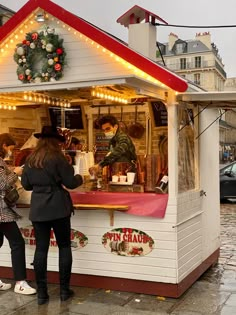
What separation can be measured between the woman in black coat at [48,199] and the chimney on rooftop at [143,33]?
2.02 metres

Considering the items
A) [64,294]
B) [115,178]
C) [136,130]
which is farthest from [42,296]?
[136,130]

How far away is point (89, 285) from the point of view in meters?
5.43

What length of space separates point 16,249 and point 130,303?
1379mm

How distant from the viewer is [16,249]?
5.22m

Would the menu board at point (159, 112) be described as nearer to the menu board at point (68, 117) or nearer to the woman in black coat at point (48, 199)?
the menu board at point (68, 117)

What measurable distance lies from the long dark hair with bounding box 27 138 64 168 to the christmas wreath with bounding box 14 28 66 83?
2.74 ft

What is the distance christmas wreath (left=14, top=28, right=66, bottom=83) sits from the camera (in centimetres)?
536

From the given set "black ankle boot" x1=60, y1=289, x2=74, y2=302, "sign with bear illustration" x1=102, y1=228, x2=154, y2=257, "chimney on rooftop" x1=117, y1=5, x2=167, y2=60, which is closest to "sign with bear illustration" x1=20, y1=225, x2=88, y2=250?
"sign with bear illustration" x1=102, y1=228, x2=154, y2=257

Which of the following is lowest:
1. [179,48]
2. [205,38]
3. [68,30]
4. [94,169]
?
[94,169]

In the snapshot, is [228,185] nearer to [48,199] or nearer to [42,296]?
[42,296]

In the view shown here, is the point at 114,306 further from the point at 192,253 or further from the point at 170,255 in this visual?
the point at 192,253

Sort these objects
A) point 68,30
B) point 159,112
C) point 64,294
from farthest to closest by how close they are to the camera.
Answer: point 159,112, point 68,30, point 64,294

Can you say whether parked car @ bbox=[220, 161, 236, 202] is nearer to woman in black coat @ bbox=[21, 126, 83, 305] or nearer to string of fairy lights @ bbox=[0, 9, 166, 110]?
string of fairy lights @ bbox=[0, 9, 166, 110]

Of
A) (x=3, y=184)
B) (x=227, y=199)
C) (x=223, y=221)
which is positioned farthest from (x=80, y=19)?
(x=227, y=199)
